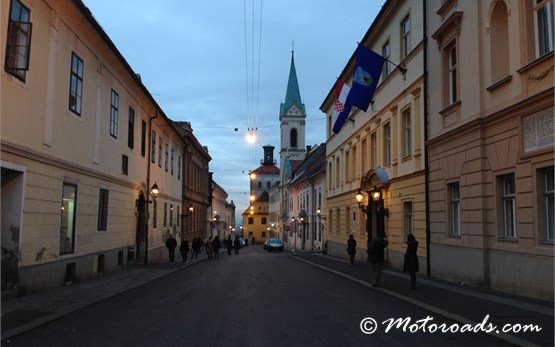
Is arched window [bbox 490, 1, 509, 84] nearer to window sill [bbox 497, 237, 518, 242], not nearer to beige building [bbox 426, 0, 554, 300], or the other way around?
beige building [bbox 426, 0, 554, 300]

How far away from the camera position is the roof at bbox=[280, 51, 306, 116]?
9750cm

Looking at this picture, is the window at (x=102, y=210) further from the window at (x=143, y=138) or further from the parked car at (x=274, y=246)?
the parked car at (x=274, y=246)

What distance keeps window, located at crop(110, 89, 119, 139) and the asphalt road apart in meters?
8.43

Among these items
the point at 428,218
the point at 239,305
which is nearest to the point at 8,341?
the point at 239,305

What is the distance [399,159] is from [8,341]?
18494mm

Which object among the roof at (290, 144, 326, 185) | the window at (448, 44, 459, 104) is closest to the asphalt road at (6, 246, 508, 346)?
the window at (448, 44, 459, 104)

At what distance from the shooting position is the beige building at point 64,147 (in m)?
12.7

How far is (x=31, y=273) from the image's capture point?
13.5 meters

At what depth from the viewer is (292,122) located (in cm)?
9869

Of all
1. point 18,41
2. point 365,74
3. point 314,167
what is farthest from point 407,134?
point 314,167

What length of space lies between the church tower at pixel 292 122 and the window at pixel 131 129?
70.9m

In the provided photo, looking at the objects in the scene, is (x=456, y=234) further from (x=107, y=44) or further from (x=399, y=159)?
(x=107, y=44)

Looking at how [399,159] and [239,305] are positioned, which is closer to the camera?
[239,305]

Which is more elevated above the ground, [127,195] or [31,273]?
[127,195]
